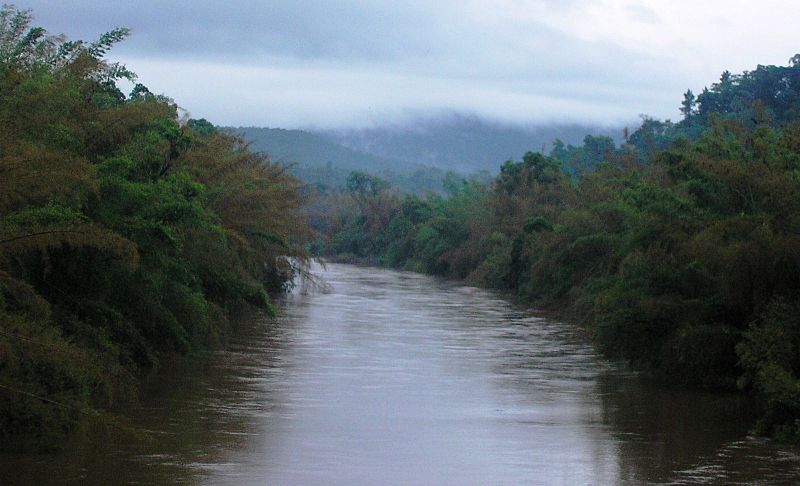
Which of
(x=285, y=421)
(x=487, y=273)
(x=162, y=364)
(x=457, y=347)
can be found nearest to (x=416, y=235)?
(x=487, y=273)

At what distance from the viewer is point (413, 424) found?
21.0 meters

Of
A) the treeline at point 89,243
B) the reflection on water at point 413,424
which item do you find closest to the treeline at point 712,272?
the reflection on water at point 413,424

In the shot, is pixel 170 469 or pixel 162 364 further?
pixel 162 364

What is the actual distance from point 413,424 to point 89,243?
283 inches

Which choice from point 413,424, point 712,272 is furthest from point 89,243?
point 712,272

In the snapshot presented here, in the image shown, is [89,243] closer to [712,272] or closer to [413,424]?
[413,424]

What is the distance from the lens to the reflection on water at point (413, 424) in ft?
55.6

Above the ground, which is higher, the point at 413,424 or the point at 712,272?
the point at 712,272

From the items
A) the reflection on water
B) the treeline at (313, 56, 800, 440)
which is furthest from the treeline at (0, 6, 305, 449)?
the treeline at (313, 56, 800, 440)

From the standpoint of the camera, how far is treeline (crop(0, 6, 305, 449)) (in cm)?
1597

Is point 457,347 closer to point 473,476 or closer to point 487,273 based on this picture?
point 473,476

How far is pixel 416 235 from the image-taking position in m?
88.8

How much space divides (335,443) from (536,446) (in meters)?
3.25

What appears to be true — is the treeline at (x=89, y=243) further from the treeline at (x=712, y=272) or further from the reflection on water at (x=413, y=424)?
the treeline at (x=712, y=272)
